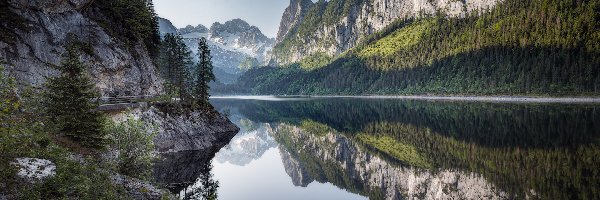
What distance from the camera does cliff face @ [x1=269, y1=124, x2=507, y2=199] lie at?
31.0m

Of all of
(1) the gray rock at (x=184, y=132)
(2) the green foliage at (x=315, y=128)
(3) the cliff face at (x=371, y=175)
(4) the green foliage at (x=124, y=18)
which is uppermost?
(4) the green foliage at (x=124, y=18)

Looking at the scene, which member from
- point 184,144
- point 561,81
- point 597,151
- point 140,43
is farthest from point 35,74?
point 561,81

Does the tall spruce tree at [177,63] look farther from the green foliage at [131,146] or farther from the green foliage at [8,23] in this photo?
the green foliage at [131,146]

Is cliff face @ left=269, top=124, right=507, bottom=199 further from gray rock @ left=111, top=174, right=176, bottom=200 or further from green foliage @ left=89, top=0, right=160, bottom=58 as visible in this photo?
green foliage @ left=89, top=0, right=160, bottom=58

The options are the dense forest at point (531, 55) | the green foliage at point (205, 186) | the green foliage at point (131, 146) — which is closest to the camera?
the green foliage at point (131, 146)

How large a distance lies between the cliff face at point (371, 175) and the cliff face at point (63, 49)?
2833 centimetres

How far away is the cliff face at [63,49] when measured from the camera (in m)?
40.8

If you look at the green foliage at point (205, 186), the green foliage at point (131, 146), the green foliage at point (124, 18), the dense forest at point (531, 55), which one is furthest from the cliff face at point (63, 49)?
the dense forest at point (531, 55)

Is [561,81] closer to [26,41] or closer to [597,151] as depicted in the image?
[597,151]

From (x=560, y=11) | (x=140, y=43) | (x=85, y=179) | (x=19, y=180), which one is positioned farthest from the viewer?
(x=560, y=11)

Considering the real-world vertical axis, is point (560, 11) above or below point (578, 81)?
above

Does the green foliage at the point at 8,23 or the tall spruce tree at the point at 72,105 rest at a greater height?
the green foliage at the point at 8,23

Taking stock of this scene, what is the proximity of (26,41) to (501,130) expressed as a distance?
66.5 m

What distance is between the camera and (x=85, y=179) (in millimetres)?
15016
